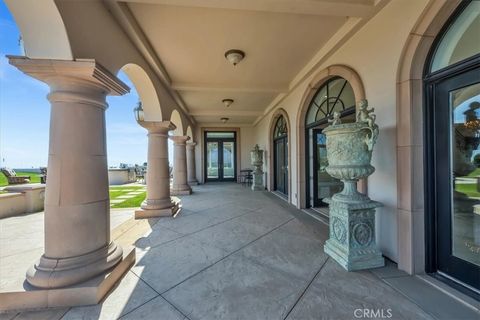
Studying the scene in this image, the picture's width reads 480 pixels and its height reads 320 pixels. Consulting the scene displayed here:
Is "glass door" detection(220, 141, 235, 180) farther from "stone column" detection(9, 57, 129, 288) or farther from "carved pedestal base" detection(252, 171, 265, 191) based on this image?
"stone column" detection(9, 57, 129, 288)

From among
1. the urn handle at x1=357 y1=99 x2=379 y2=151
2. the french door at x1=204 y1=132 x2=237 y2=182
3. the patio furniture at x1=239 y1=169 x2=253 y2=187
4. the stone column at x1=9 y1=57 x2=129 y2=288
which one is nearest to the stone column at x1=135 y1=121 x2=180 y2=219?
the stone column at x1=9 y1=57 x2=129 y2=288

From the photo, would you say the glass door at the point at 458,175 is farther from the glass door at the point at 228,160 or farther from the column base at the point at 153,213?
the glass door at the point at 228,160

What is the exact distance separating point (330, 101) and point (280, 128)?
Result: 3.28m

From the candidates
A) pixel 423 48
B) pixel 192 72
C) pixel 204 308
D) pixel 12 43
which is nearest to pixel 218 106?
pixel 192 72

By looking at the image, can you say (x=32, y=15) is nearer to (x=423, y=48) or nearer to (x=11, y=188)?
(x=423, y=48)

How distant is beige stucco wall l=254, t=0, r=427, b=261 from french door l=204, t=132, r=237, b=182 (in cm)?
869

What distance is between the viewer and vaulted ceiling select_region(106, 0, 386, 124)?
2.34 m

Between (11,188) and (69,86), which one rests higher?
(69,86)

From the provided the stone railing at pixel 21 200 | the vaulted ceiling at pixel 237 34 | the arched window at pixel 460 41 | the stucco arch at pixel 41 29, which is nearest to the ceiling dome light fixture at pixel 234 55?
the vaulted ceiling at pixel 237 34

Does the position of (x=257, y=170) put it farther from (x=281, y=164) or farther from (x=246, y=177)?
(x=246, y=177)

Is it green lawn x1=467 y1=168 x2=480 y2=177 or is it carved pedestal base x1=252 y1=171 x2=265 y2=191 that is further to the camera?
carved pedestal base x1=252 y1=171 x2=265 y2=191

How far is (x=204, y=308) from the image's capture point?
1648mm

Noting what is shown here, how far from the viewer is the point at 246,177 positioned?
33.8 ft

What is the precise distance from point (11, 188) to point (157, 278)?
5.35 metres
